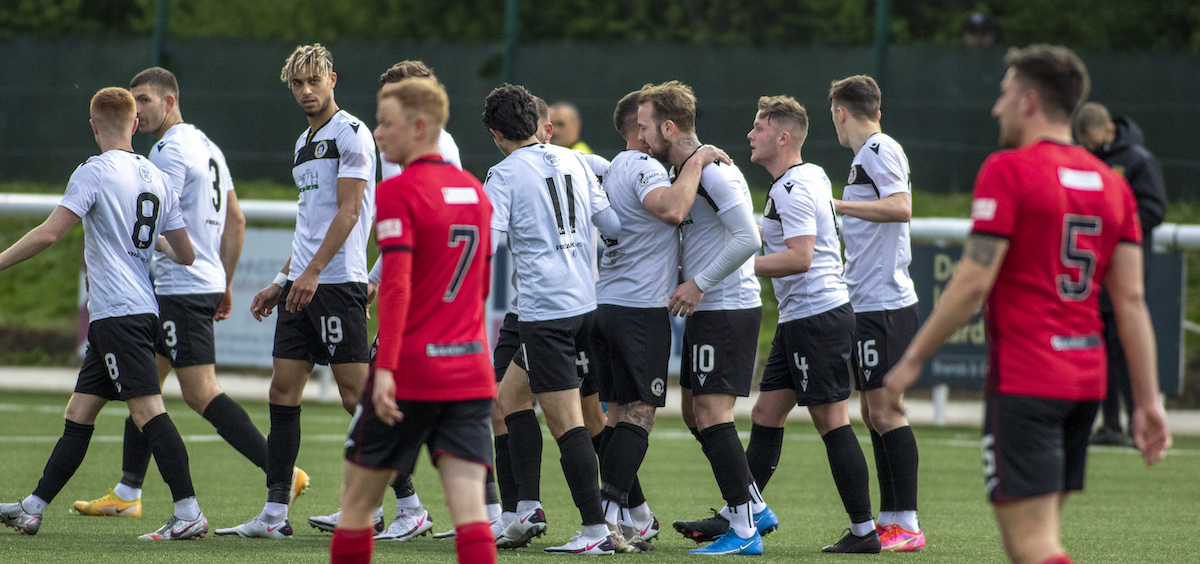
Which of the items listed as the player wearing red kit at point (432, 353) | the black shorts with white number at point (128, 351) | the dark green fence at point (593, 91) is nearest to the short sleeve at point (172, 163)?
the black shorts with white number at point (128, 351)

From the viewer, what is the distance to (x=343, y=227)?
5766 mm

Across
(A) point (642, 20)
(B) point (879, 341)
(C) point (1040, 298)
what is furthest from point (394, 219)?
(A) point (642, 20)

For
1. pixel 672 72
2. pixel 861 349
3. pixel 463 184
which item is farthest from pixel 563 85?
pixel 463 184

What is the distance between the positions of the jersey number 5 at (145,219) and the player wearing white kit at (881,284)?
3.17 m

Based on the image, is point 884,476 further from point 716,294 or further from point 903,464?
point 716,294

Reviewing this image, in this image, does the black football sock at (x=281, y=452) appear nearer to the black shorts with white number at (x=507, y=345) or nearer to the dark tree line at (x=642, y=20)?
the black shorts with white number at (x=507, y=345)

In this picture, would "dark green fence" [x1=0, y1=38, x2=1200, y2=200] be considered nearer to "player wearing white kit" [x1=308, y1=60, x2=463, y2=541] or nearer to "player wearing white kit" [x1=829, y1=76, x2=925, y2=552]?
"player wearing white kit" [x1=829, y1=76, x2=925, y2=552]

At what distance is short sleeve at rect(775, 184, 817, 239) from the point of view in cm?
584

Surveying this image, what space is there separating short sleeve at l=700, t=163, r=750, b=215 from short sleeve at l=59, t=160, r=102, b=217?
2715 mm

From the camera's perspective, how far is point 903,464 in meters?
6.10

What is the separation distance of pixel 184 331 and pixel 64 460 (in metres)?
0.86

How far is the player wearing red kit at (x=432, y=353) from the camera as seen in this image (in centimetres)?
399

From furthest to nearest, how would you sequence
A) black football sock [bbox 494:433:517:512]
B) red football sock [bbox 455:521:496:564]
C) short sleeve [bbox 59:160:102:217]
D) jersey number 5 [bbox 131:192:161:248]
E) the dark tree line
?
the dark tree line → black football sock [bbox 494:433:517:512] → jersey number 5 [bbox 131:192:161:248] → short sleeve [bbox 59:160:102:217] → red football sock [bbox 455:521:496:564]

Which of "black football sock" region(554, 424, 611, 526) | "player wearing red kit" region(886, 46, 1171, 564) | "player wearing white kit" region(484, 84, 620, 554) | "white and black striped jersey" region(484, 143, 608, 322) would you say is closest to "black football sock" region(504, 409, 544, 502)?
"player wearing white kit" region(484, 84, 620, 554)
